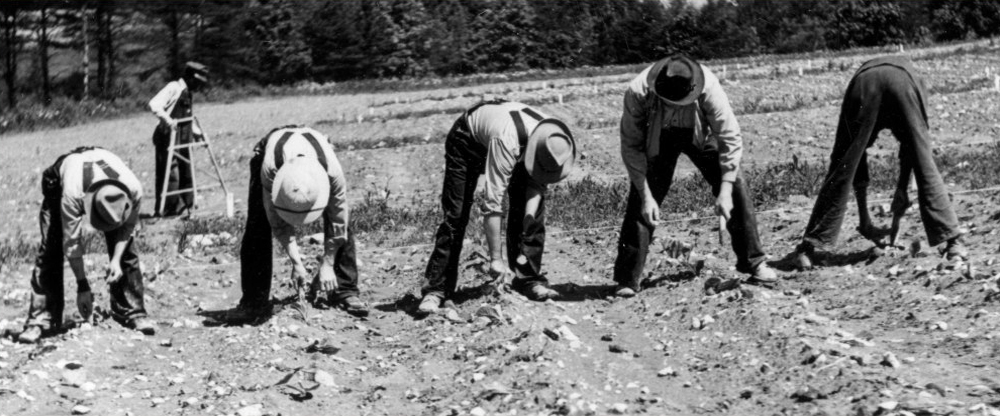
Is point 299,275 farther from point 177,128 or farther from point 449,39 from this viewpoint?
point 449,39

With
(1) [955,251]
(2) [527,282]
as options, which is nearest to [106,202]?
(2) [527,282]

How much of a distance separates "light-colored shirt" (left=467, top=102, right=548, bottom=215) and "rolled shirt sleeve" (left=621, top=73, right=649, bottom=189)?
20.4 inches

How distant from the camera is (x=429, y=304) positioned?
8500mm

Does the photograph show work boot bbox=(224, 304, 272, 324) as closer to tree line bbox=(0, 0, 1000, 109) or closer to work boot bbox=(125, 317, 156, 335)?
work boot bbox=(125, 317, 156, 335)

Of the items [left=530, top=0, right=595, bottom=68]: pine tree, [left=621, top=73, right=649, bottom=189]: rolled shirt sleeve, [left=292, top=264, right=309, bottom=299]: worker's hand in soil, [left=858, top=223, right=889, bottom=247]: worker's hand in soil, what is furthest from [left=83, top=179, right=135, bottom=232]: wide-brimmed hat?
[left=530, top=0, right=595, bottom=68]: pine tree

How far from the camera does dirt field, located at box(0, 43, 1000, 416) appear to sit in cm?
652

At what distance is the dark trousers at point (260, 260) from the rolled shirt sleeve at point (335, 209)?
0.53 meters

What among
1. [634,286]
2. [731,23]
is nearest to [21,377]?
[634,286]

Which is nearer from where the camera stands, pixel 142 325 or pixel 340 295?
pixel 142 325

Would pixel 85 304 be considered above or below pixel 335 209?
below

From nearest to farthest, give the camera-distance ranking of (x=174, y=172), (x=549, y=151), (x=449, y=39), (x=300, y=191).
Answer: (x=300, y=191) < (x=549, y=151) < (x=174, y=172) < (x=449, y=39)

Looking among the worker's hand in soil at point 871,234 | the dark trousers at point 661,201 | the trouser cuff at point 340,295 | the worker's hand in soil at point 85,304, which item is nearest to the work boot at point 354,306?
the trouser cuff at point 340,295

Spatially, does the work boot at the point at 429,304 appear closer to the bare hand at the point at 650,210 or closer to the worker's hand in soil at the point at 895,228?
the bare hand at the point at 650,210

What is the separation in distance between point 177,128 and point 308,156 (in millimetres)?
6294
